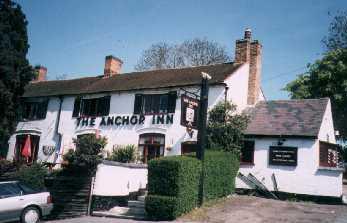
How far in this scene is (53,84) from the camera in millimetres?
31391

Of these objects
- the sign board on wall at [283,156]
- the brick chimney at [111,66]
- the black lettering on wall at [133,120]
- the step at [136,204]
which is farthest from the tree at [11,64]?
the sign board on wall at [283,156]

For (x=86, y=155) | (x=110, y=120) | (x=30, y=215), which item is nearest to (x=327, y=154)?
(x=86, y=155)

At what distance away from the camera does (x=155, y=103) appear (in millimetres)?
22109

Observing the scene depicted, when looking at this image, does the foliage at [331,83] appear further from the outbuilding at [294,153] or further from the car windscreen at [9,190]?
the car windscreen at [9,190]

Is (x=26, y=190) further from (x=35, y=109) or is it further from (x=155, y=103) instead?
(x=35, y=109)

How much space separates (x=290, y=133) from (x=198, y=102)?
5860 mm

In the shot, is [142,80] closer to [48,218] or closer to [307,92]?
[48,218]

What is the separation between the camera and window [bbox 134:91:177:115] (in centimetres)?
2155

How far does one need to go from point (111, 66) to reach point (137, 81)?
5071 mm

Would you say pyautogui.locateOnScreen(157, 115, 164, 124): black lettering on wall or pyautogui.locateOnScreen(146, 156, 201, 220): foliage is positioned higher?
pyautogui.locateOnScreen(157, 115, 164, 124): black lettering on wall

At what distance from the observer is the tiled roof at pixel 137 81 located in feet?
72.5

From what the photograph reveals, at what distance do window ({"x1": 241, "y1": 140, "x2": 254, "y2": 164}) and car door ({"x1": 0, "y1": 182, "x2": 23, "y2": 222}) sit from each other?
11983mm

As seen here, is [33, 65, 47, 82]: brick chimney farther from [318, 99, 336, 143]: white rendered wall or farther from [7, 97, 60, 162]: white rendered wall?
[318, 99, 336, 143]: white rendered wall

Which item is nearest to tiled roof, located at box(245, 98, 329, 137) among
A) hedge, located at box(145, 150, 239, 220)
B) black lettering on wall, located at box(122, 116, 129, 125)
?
hedge, located at box(145, 150, 239, 220)
